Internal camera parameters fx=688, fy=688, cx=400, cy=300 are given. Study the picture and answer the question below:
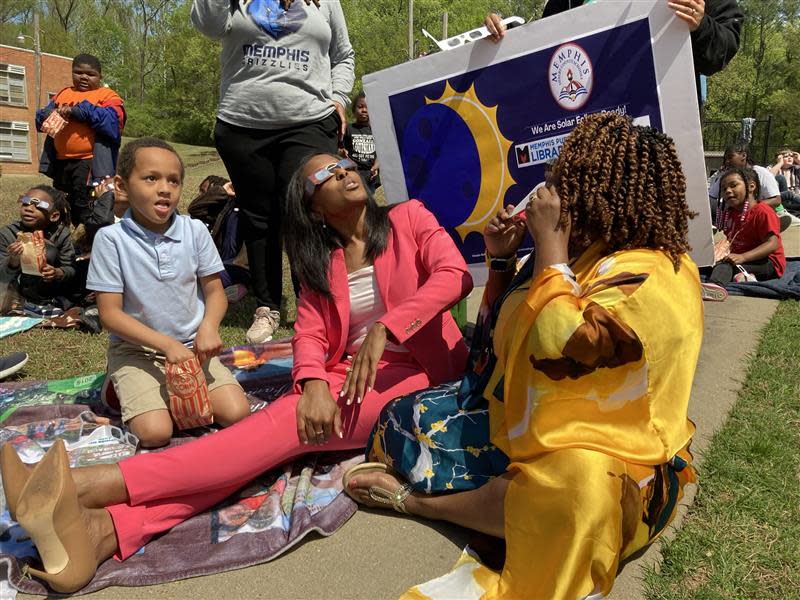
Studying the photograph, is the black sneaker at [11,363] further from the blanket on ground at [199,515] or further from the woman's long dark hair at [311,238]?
the woman's long dark hair at [311,238]

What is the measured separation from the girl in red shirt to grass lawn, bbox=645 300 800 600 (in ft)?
10.5

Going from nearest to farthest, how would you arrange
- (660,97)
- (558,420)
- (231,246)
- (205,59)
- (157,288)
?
(558,420)
(660,97)
(157,288)
(231,246)
(205,59)

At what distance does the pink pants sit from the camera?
239 centimetres

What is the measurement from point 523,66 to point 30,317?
165 inches

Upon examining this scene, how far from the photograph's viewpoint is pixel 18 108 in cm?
3025

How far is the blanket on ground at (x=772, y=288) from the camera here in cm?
591

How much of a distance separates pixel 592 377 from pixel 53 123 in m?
6.11

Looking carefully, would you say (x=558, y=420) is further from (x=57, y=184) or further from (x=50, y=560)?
(x=57, y=184)

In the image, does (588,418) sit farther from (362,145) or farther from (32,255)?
(362,145)

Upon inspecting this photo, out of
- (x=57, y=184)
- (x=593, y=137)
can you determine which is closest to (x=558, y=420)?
(x=593, y=137)

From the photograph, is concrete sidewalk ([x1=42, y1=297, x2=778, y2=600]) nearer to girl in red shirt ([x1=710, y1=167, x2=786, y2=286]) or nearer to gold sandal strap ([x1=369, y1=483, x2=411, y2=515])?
gold sandal strap ([x1=369, y1=483, x2=411, y2=515])

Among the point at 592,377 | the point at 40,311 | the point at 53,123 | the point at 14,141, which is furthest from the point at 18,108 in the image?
the point at 592,377

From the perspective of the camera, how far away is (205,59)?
3681 centimetres

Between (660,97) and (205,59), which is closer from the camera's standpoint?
(660,97)
